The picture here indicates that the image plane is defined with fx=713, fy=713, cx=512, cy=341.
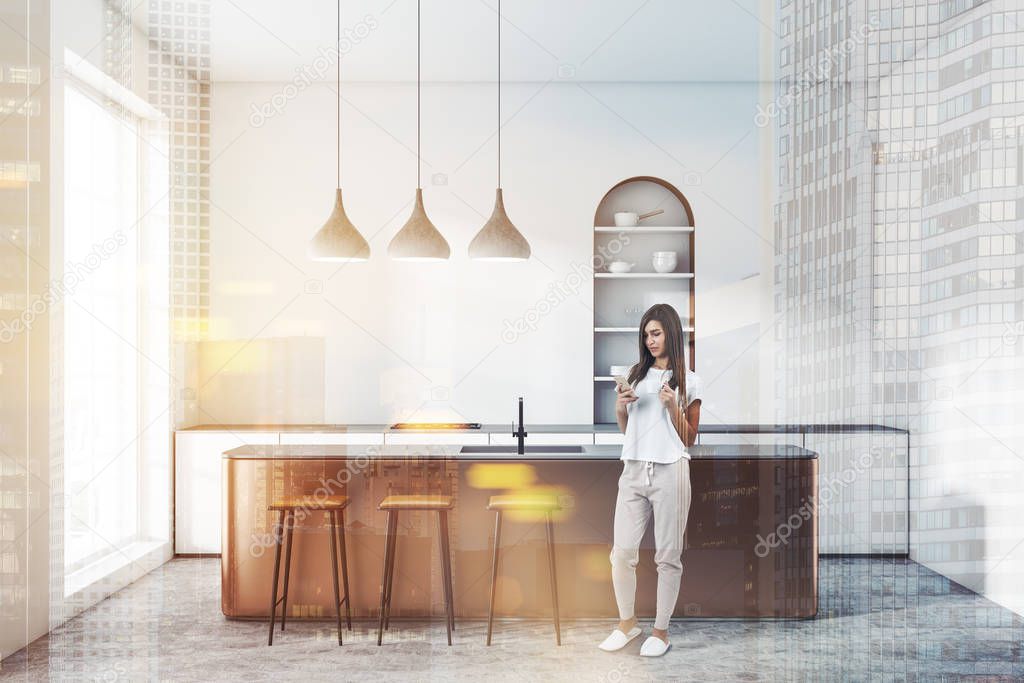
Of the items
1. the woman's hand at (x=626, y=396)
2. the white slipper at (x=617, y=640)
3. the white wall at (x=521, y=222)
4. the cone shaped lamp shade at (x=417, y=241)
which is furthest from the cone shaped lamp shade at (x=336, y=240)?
the white slipper at (x=617, y=640)

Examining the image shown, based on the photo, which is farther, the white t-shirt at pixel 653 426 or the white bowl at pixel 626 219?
the white bowl at pixel 626 219

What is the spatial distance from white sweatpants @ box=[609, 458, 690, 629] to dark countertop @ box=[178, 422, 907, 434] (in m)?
0.39

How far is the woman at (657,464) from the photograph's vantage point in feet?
8.07

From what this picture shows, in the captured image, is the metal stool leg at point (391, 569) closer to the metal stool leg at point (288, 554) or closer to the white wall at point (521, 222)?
the metal stool leg at point (288, 554)

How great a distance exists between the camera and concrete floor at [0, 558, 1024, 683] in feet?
6.52

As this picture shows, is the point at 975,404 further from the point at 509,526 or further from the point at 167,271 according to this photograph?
the point at 167,271

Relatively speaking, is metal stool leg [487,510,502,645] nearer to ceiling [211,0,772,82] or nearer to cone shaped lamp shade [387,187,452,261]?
cone shaped lamp shade [387,187,452,261]

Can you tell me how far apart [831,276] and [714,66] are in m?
1.84

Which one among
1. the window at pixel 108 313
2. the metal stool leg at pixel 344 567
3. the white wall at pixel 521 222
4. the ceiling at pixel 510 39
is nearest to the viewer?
the window at pixel 108 313

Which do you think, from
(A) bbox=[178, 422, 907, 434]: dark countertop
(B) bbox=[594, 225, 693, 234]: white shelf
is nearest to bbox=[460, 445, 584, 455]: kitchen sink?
(A) bbox=[178, 422, 907, 434]: dark countertop

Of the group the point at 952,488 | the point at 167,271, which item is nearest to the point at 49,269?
the point at 167,271

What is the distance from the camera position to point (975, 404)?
74.2 inches

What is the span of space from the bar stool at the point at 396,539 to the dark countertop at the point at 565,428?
305mm

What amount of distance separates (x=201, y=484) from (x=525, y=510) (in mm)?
1125
